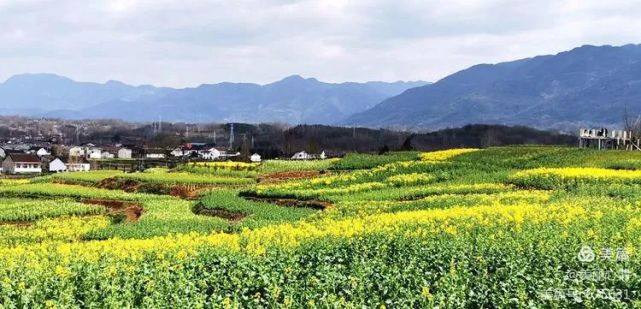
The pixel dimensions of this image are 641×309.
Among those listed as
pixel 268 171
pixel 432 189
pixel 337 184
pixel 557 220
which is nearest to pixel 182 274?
pixel 557 220

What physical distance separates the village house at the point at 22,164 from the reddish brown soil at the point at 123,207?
85.9 meters

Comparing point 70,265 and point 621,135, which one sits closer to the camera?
point 70,265

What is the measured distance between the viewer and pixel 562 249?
13.6 m

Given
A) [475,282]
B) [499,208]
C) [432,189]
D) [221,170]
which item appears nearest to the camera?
[475,282]

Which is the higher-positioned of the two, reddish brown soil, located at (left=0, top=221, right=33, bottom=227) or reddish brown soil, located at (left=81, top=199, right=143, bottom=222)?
reddish brown soil, located at (left=81, top=199, right=143, bottom=222)

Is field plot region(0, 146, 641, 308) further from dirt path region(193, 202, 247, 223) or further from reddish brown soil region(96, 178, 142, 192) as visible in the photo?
reddish brown soil region(96, 178, 142, 192)

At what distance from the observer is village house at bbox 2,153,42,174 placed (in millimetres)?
122625

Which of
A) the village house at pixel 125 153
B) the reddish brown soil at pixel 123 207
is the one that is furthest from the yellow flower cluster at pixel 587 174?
the village house at pixel 125 153

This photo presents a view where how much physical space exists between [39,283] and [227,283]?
3.63 m

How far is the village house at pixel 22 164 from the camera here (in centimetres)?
12262

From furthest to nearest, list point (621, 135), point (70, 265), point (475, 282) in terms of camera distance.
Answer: point (621, 135) < point (70, 265) < point (475, 282)

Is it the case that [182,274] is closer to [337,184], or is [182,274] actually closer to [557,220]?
[557,220]

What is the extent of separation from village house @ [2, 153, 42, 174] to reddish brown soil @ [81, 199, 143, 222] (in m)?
85.9

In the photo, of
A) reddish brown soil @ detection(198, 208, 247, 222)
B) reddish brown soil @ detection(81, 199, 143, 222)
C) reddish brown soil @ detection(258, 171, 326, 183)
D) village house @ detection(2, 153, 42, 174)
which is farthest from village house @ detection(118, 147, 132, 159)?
reddish brown soil @ detection(198, 208, 247, 222)
